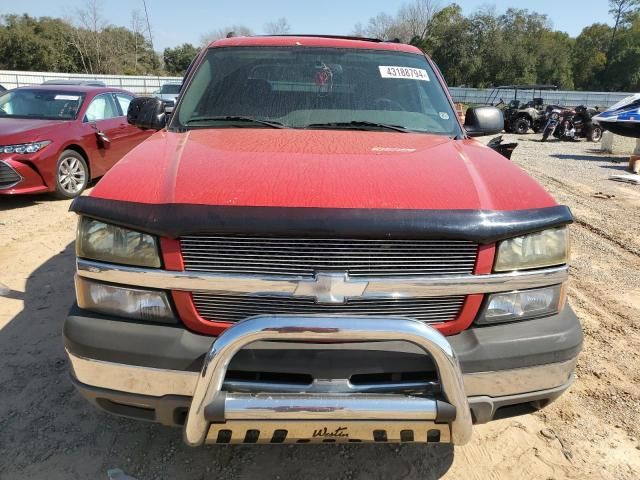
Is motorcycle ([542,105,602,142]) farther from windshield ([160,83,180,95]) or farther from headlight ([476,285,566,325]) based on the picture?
headlight ([476,285,566,325])

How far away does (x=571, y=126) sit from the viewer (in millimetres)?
18188

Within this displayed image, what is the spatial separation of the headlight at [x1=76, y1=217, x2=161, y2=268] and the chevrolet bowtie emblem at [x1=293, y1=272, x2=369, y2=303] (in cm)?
55

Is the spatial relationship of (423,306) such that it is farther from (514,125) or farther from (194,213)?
(514,125)

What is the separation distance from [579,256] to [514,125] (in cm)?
1637

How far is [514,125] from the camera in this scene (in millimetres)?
20281

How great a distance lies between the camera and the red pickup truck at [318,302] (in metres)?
1.75

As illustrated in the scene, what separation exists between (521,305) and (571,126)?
18688 millimetres

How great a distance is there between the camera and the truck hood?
186 cm

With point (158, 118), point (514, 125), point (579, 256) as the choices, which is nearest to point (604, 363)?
point (579, 256)

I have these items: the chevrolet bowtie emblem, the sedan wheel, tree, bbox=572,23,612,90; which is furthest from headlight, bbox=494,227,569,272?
tree, bbox=572,23,612,90

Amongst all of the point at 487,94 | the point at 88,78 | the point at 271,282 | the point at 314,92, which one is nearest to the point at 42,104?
the point at 314,92

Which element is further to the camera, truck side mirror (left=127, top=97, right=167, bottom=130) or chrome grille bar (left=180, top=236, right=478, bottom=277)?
truck side mirror (left=127, top=97, right=167, bottom=130)

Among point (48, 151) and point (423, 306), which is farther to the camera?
point (48, 151)

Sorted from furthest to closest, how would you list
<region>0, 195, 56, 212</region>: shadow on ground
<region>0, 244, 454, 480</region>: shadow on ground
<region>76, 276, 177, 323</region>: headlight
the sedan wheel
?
the sedan wheel, <region>0, 195, 56, 212</region>: shadow on ground, <region>0, 244, 454, 480</region>: shadow on ground, <region>76, 276, 177, 323</region>: headlight
